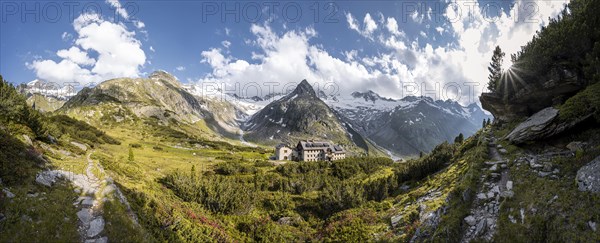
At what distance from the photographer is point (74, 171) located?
25.3 meters

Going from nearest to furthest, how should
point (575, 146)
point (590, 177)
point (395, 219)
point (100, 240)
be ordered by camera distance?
point (590, 177) → point (100, 240) → point (575, 146) → point (395, 219)

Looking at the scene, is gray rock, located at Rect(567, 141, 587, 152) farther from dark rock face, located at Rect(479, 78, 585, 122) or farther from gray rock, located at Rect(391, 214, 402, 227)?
gray rock, located at Rect(391, 214, 402, 227)

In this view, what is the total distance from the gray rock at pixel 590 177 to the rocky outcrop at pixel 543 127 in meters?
5.52

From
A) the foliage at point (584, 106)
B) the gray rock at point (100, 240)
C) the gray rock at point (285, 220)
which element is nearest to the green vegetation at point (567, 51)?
the foliage at point (584, 106)

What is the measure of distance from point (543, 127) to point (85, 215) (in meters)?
36.6

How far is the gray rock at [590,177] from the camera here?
15.6 meters

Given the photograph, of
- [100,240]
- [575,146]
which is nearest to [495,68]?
[575,146]

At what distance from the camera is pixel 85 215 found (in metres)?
19.0

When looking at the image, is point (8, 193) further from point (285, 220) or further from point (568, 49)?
point (568, 49)

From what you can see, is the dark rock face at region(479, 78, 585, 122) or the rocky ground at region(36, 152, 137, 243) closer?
the rocky ground at region(36, 152, 137, 243)

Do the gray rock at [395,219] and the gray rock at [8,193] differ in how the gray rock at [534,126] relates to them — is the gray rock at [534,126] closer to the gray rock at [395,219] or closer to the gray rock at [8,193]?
the gray rock at [395,219]

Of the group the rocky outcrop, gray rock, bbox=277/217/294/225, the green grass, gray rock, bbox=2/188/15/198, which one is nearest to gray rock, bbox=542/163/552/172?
the rocky outcrop

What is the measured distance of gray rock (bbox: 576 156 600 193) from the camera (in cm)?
1559

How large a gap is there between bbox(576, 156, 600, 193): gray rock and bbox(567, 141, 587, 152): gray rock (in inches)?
129
